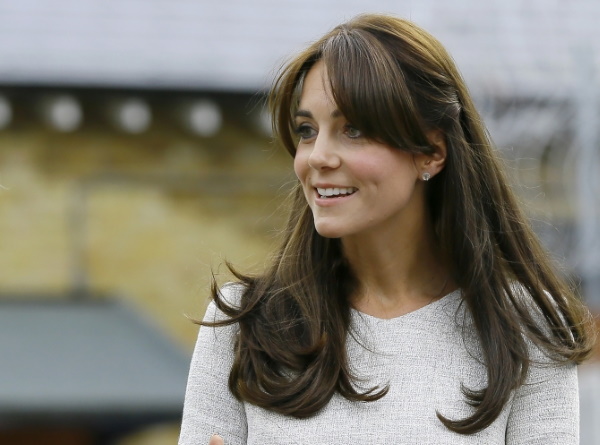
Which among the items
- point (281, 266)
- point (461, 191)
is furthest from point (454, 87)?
point (281, 266)

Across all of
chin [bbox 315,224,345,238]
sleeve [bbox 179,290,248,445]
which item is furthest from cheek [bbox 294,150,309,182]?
sleeve [bbox 179,290,248,445]

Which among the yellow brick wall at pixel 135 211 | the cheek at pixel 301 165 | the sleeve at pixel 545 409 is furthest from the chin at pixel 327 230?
the yellow brick wall at pixel 135 211

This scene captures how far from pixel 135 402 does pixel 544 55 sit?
376cm

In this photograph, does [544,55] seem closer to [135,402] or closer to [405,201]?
[135,402]

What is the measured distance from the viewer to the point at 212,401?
2.97 metres

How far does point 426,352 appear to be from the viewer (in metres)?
3.04

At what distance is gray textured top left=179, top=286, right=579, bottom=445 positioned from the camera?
9.50 feet

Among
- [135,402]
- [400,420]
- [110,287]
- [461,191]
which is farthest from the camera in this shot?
[110,287]

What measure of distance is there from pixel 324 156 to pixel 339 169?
4 centimetres

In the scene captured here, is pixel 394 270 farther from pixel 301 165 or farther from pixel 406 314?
pixel 301 165

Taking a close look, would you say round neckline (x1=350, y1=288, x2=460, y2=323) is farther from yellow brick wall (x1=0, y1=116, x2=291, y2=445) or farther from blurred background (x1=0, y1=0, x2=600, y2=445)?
yellow brick wall (x1=0, y1=116, x2=291, y2=445)

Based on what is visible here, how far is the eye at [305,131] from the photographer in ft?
9.82

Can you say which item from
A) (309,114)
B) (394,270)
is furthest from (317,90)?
(394,270)

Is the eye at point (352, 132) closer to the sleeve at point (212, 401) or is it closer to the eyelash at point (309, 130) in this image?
the eyelash at point (309, 130)
